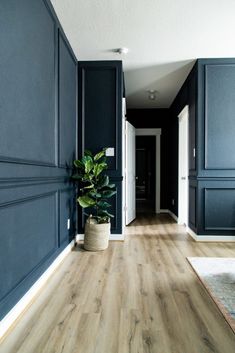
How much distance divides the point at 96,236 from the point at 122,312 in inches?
54.6

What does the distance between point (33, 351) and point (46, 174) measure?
4.34ft

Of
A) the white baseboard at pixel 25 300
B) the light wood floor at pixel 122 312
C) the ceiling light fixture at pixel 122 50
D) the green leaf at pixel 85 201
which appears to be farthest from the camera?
the ceiling light fixture at pixel 122 50

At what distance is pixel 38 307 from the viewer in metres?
1.80

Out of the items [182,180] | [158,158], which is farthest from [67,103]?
[158,158]

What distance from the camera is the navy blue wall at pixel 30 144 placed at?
1.52 meters

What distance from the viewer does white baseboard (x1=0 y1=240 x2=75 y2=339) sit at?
1.51 metres

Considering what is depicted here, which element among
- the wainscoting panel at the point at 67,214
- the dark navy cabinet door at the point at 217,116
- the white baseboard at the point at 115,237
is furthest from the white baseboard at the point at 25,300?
the dark navy cabinet door at the point at 217,116

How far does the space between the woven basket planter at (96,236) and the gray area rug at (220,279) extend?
102cm

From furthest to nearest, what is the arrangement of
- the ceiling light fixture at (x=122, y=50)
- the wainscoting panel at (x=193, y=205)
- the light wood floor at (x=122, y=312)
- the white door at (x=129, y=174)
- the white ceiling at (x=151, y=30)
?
the white door at (x=129, y=174), the wainscoting panel at (x=193, y=205), the ceiling light fixture at (x=122, y=50), the white ceiling at (x=151, y=30), the light wood floor at (x=122, y=312)

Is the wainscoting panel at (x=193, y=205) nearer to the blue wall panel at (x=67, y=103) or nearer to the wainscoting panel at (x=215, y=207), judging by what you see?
the wainscoting panel at (x=215, y=207)

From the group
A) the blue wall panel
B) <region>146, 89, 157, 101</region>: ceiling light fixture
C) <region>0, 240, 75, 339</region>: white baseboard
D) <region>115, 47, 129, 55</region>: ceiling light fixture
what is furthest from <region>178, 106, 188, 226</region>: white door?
<region>0, 240, 75, 339</region>: white baseboard

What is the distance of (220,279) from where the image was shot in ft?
7.34

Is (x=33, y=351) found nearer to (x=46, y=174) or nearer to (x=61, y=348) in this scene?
(x=61, y=348)

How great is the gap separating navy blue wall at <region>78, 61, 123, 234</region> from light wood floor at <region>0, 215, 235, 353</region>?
1152 mm
